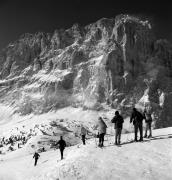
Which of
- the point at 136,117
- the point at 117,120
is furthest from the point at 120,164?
the point at 136,117

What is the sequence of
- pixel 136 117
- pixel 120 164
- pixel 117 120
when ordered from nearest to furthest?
pixel 120 164
pixel 117 120
pixel 136 117

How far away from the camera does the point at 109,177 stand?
19.7 meters

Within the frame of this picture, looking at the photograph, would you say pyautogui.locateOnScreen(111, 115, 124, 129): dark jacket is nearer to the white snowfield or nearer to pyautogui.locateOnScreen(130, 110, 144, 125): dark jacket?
pyautogui.locateOnScreen(130, 110, 144, 125): dark jacket

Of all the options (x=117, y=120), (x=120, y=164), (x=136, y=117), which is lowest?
(x=120, y=164)

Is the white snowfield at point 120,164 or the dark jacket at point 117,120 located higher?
the dark jacket at point 117,120

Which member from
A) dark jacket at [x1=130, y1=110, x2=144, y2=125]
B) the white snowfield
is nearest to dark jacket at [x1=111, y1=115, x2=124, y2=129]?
dark jacket at [x1=130, y1=110, x2=144, y2=125]

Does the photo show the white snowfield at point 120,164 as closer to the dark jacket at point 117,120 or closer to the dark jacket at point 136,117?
the dark jacket at point 117,120

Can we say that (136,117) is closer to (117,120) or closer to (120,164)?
(117,120)

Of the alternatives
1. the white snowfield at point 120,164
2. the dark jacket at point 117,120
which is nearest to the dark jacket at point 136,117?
the dark jacket at point 117,120

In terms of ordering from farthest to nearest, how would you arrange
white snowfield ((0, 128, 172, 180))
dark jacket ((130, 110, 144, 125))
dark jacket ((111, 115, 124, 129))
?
dark jacket ((130, 110, 144, 125)) → dark jacket ((111, 115, 124, 129)) → white snowfield ((0, 128, 172, 180))

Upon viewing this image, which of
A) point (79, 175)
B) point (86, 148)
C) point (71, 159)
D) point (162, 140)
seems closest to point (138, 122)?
point (162, 140)

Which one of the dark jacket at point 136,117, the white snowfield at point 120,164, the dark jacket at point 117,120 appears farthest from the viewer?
the dark jacket at point 136,117

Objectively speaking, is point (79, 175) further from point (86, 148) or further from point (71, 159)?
point (86, 148)

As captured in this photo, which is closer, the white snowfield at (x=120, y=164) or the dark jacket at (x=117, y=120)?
the white snowfield at (x=120, y=164)
